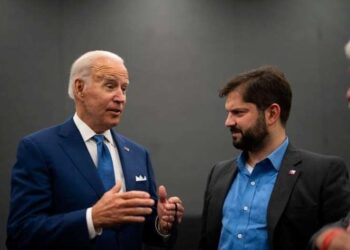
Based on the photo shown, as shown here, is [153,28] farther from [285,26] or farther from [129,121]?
[285,26]

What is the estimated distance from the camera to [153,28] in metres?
3.96

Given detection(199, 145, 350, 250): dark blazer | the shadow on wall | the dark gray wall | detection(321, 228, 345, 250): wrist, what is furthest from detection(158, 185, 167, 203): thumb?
the dark gray wall

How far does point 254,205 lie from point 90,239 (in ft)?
2.54

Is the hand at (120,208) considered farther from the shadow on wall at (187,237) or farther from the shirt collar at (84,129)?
the shadow on wall at (187,237)

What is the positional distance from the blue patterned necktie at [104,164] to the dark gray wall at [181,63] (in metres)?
1.79

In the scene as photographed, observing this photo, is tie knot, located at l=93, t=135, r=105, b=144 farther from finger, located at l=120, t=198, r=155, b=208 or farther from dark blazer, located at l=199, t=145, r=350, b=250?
dark blazer, located at l=199, t=145, r=350, b=250

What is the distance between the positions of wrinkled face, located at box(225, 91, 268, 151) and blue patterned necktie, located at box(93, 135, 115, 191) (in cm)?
64

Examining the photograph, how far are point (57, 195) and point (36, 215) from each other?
0.39 ft

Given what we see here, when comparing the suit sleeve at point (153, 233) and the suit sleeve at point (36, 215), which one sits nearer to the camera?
the suit sleeve at point (36, 215)

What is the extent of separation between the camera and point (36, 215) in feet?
5.89

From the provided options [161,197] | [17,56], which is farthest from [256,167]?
[17,56]

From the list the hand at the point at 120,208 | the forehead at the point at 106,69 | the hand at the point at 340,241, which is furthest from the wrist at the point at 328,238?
the forehead at the point at 106,69

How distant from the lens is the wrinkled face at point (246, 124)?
219cm

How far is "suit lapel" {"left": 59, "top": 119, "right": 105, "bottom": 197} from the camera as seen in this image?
1.90 meters
